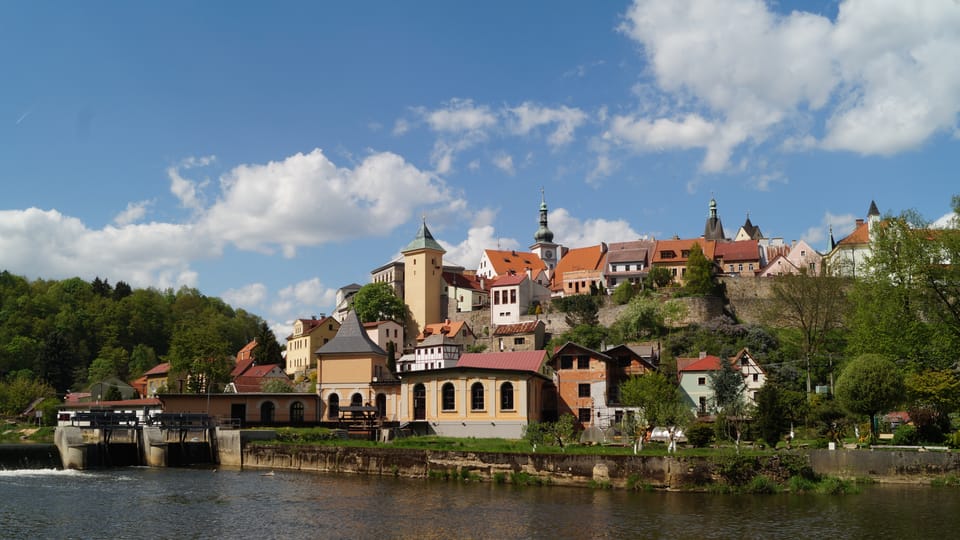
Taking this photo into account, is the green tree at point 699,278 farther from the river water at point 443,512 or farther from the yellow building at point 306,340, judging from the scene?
the river water at point 443,512

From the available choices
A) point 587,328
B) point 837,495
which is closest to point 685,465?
point 837,495

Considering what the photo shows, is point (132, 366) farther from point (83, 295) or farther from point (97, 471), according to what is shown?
point (97, 471)

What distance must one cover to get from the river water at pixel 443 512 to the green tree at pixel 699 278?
157 feet

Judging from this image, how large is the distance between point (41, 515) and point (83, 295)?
345ft

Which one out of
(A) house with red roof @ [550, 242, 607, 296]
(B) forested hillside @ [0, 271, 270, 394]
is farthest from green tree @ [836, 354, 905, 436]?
(B) forested hillside @ [0, 271, 270, 394]

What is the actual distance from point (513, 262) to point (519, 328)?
31.9 metres

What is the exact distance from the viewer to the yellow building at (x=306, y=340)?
9919 cm

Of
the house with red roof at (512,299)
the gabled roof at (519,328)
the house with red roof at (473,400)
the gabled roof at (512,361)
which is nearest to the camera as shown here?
the house with red roof at (473,400)

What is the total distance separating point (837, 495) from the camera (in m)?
33.5

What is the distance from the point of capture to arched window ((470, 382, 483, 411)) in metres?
53.2

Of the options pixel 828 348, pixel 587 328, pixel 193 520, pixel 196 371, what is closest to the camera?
pixel 193 520

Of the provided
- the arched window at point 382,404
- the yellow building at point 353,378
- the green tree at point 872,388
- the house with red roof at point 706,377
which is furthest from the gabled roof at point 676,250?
the green tree at point 872,388

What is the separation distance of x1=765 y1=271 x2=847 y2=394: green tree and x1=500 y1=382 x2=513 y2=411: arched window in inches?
1010

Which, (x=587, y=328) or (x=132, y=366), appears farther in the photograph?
(x=132, y=366)
